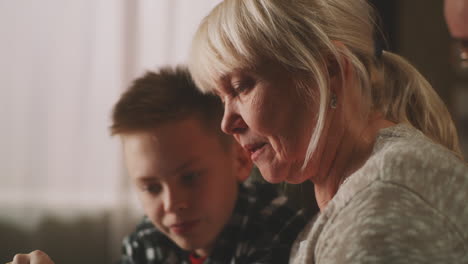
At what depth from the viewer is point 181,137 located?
1.16 meters

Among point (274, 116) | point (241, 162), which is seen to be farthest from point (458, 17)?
point (241, 162)

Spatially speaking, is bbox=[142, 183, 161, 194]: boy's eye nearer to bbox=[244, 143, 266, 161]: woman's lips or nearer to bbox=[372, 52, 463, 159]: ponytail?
bbox=[244, 143, 266, 161]: woman's lips

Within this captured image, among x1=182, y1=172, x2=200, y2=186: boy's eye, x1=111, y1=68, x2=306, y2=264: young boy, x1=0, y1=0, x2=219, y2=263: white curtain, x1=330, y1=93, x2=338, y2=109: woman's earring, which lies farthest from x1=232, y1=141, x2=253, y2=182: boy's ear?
x1=0, y1=0, x2=219, y2=263: white curtain

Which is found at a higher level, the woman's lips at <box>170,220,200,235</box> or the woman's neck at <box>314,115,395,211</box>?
the woman's neck at <box>314,115,395,211</box>

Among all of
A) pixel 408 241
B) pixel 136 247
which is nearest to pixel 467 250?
pixel 408 241

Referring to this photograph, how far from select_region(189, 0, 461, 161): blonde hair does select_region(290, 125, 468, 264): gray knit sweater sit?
14 centimetres

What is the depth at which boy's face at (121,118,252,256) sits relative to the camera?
1.12 meters

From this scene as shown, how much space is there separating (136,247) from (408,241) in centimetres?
96

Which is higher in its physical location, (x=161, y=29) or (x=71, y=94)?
(x=161, y=29)

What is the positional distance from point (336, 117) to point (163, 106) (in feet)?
1.77

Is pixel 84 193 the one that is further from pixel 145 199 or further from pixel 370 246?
pixel 370 246

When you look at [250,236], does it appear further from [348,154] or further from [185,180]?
[348,154]

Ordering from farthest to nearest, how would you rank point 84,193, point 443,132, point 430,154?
point 84,193 → point 443,132 → point 430,154

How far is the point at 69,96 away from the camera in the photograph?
1.92m
